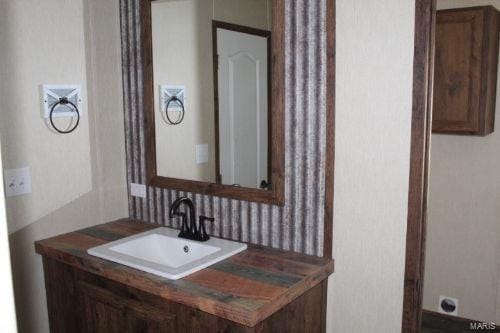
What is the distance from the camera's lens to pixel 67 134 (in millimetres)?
2352

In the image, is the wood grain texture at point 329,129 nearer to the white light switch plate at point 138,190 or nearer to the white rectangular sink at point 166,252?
the white rectangular sink at point 166,252

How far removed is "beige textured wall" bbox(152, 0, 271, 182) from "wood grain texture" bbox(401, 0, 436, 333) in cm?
74

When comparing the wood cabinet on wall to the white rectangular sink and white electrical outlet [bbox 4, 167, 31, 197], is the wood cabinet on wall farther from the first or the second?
white electrical outlet [bbox 4, 167, 31, 197]

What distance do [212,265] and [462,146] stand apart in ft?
6.54

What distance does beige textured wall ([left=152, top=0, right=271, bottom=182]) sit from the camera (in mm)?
2154

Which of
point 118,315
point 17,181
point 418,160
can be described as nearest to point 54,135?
point 17,181

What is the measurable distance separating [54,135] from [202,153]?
0.72 metres

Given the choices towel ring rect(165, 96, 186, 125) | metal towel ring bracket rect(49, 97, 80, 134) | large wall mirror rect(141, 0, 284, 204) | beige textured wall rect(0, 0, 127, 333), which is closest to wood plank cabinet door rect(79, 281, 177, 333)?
beige textured wall rect(0, 0, 127, 333)

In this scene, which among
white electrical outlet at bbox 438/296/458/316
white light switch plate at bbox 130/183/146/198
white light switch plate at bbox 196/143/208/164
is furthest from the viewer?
white electrical outlet at bbox 438/296/458/316

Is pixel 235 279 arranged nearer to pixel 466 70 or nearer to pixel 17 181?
pixel 17 181

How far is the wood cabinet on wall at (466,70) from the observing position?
279 cm

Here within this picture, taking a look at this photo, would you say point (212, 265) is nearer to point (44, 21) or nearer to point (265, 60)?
point (265, 60)

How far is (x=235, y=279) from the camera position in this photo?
1729 millimetres

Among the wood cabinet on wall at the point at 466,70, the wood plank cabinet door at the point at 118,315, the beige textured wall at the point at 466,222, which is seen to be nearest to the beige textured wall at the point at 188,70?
the wood plank cabinet door at the point at 118,315
